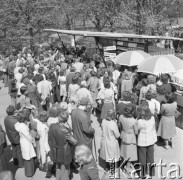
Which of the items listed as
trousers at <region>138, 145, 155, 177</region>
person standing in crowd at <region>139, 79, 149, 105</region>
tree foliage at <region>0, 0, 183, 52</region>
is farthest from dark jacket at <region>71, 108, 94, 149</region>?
tree foliage at <region>0, 0, 183, 52</region>

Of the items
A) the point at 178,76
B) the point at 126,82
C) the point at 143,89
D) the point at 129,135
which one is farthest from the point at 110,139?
the point at 178,76

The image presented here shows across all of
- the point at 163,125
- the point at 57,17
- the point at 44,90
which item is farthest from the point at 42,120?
the point at 57,17

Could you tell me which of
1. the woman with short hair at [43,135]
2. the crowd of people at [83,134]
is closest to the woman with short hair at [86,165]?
the crowd of people at [83,134]

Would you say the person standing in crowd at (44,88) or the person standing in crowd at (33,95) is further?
the person standing in crowd at (44,88)

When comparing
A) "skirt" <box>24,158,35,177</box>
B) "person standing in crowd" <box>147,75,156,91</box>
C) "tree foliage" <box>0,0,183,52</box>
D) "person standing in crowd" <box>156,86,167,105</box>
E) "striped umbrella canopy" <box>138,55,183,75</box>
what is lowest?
"skirt" <box>24,158,35,177</box>

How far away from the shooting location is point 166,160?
267 inches

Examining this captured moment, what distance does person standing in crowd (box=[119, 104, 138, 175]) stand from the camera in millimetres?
5719

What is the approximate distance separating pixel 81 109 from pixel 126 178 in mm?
1675

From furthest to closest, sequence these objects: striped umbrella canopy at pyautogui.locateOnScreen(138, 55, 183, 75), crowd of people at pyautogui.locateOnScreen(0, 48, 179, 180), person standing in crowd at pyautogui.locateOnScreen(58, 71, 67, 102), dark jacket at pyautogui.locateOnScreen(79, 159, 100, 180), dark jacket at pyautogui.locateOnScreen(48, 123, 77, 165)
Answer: person standing in crowd at pyautogui.locateOnScreen(58, 71, 67, 102) < striped umbrella canopy at pyautogui.locateOnScreen(138, 55, 183, 75) < crowd of people at pyautogui.locateOnScreen(0, 48, 179, 180) < dark jacket at pyautogui.locateOnScreen(48, 123, 77, 165) < dark jacket at pyautogui.locateOnScreen(79, 159, 100, 180)

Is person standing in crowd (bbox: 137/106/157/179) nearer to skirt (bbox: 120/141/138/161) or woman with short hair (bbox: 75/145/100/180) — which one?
skirt (bbox: 120/141/138/161)

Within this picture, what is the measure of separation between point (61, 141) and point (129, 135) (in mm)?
1343

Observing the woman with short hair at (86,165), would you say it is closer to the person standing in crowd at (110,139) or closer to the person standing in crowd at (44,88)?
the person standing in crowd at (110,139)

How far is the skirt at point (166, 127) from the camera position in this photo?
6877mm

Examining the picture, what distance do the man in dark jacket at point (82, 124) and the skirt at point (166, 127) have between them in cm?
189
